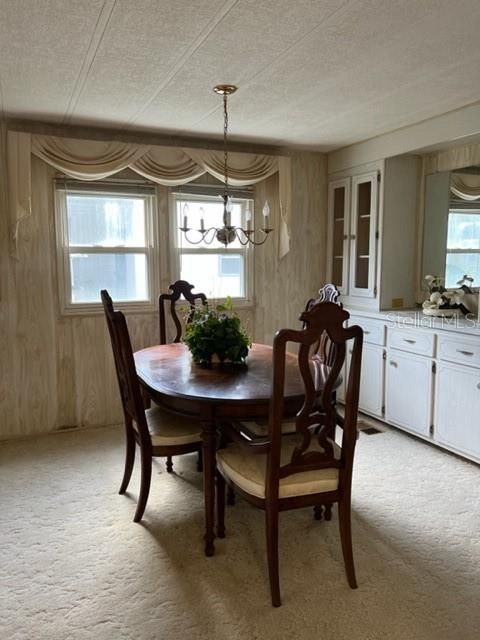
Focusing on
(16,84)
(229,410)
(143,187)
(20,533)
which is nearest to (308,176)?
(143,187)

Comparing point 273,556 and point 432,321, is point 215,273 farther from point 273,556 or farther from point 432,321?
point 273,556

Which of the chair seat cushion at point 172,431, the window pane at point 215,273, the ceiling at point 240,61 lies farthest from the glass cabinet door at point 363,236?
the chair seat cushion at point 172,431

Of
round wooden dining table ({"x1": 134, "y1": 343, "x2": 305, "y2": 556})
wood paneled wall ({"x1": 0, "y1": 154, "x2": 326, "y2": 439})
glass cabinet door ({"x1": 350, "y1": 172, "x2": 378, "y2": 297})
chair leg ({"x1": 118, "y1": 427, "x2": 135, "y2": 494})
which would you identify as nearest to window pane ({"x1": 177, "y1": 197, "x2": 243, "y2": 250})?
wood paneled wall ({"x1": 0, "y1": 154, "x2": 326, "y2": 439})

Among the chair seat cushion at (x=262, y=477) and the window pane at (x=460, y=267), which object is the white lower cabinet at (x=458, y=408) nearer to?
the window pane at (x=460, y=267)

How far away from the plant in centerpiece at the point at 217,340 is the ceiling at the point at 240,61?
1349mm

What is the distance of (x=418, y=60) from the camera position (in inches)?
95.3

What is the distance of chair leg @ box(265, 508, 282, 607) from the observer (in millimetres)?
1958


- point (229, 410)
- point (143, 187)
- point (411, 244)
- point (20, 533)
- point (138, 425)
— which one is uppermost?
point (143, 187)

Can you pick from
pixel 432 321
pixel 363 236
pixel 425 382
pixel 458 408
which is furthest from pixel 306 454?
pixel 363 236

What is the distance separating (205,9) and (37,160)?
2180mm

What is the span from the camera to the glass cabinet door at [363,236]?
4141 millimetres

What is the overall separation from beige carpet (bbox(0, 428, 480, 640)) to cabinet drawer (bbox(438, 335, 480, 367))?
73 centimetres

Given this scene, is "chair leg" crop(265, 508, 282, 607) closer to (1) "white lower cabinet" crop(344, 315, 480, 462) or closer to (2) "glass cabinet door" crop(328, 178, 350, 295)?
(1) "white lower cabinet" crop(344, 315, 480, 462)

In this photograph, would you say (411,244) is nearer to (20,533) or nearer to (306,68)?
(306,68)
